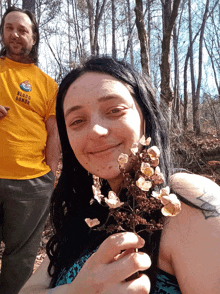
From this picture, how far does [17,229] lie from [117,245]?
6.20ft

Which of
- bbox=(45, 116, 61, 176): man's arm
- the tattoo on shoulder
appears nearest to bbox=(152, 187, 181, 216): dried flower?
the tattoo on shoulder

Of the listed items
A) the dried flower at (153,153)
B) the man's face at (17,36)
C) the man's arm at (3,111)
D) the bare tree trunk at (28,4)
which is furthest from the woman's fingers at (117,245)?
the bare tree trunk at (28,4)

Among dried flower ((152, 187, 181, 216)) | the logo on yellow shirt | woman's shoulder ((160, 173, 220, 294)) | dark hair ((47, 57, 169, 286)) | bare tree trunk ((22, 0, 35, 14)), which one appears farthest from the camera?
bare tree trunk ((22, 0, 35, 14))

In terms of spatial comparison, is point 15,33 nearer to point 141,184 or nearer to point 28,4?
point 141,184

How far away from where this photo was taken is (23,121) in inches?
93.0

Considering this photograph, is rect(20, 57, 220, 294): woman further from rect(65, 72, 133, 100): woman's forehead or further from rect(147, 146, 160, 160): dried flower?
rect(147, 146, 160, 160): dried flower

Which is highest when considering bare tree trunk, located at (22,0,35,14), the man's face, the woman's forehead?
bare tree trunk, located at (22,0,35,14)

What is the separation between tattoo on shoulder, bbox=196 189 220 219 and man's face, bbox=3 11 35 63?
94.2 inches

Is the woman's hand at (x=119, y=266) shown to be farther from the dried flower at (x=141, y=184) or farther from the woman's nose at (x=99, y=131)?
the woman's nose at (x=99, y=131)

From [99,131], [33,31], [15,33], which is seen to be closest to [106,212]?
[99,131]

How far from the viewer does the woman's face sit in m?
1.01

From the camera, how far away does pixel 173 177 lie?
42.6 inches

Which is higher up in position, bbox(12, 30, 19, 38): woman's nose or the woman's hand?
bbox(12, 30, 19, 38): woman's nose

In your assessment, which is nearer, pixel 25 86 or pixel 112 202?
pixel 112 202
